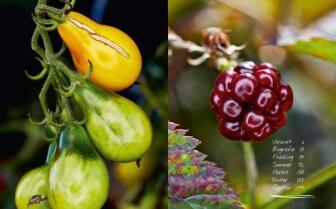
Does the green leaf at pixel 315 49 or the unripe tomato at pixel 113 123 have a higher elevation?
the green leaf at pixel 315 49

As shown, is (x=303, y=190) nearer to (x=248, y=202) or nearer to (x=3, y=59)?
(x=248, y=202)

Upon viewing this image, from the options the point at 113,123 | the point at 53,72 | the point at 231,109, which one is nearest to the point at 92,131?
the point at 113,123

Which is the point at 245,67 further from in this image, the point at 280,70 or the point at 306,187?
the point at 306,187

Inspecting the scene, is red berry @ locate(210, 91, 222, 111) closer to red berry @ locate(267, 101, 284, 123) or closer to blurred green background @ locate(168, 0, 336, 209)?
blurred green background @ locate(168, 0, 336, 209)

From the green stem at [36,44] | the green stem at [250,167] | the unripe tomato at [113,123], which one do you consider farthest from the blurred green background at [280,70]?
the green stem at [36,44]

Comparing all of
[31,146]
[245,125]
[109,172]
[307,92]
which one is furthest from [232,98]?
[31,146]

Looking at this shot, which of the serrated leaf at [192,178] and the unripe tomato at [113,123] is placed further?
the serrated leaf at [192,178]

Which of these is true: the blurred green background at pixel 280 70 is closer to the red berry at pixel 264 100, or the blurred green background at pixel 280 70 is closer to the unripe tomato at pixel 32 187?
the red berry at pixel 264 100
